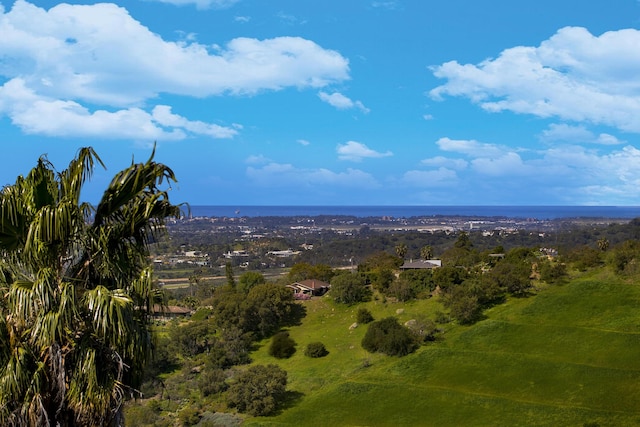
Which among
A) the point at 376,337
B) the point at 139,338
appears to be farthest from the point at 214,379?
the point at 139,338

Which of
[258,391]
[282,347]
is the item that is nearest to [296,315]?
[282,347]

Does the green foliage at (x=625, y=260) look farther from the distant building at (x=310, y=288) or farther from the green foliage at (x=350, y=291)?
the distant building at (x=310, y=288)

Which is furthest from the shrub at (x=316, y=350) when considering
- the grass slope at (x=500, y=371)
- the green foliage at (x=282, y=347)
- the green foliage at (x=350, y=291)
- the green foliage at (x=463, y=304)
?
the green foliage at (x=350, y=291)

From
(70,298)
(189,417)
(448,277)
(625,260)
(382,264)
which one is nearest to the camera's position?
(70,298)

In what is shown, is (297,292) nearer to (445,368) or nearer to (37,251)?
(445,368)

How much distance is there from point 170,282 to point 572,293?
91.4m

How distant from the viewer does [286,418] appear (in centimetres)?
3541

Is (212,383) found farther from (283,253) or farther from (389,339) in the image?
(283,253)

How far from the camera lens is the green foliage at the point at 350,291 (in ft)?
201

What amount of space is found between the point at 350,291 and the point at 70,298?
56.5 meters

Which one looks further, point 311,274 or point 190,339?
point 311,274

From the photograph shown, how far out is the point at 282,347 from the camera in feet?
166

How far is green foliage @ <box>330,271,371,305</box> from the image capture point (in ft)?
201

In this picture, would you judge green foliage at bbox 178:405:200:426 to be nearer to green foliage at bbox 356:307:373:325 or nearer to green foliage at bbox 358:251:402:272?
green foliage at bbox 356:307:373:325
